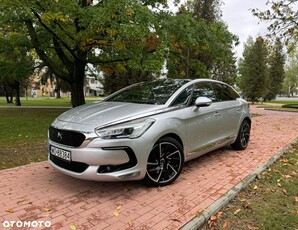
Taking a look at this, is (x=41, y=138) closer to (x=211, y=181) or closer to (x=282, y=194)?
(x=211, y=181)

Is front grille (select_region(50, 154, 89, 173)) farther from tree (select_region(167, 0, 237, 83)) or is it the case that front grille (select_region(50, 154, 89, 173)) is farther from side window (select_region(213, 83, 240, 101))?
tree (select_region(167, 0, 237, 83))

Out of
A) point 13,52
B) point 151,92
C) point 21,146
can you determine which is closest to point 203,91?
point 151,92

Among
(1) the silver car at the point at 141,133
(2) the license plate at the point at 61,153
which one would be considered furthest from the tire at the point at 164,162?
(2) the license plate at the point at 61,153

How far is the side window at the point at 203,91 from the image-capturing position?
4912 millimetres

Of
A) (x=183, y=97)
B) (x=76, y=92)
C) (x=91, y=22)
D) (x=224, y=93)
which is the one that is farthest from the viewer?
(x=76, y=92)

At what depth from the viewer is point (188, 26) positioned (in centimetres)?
1127

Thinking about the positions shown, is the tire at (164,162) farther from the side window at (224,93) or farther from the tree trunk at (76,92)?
the tree trunk at (76,92)

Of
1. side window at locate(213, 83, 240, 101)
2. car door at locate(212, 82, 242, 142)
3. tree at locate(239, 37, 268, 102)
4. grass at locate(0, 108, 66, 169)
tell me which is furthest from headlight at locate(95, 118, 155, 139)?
tree at locate(239, 37, 268, 102)

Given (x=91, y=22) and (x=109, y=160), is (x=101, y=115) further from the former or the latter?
(x=91, y=22)

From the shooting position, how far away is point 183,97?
4.63 meters

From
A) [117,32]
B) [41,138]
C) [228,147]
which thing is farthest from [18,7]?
[228,147]

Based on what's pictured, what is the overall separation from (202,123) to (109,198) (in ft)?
7.01

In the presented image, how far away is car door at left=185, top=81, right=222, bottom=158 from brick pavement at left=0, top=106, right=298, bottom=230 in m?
0.48

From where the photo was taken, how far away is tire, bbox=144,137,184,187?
392cm
